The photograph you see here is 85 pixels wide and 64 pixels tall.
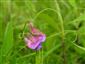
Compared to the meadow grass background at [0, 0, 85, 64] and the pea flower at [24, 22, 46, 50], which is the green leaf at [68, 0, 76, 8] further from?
the pea flower at [24, 22, 46, 50]

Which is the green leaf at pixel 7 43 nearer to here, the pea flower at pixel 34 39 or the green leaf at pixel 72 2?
the pea flower at pixel 34 39

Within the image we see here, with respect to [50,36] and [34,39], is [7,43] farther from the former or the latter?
[50,36]

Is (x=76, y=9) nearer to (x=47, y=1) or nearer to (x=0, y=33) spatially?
(x=47, y=1)

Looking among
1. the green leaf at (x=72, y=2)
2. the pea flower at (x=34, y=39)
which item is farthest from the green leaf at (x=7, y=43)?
the green leaf at (x=72, y=2)

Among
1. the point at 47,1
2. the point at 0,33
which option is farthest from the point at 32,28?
the point at 47,1

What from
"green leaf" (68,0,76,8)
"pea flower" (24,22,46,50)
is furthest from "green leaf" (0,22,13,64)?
"green leaf" (68,0,76,8)
